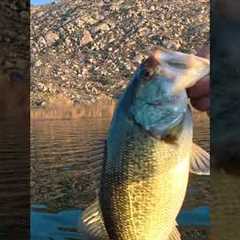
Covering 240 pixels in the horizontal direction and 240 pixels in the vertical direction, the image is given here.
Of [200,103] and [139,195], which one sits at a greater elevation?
[200,103]

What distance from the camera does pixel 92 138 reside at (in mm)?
3010

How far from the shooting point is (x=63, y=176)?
3.19 meters

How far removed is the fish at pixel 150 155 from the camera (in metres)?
1.86

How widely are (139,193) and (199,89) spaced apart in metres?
0.35

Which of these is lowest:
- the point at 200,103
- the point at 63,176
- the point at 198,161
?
the point at 63,176

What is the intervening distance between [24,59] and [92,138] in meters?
0.74

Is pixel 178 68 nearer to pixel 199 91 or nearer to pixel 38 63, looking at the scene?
pixel 199 91

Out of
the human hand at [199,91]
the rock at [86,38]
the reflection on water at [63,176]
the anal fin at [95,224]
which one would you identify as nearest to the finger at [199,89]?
the human hand at [199,91]

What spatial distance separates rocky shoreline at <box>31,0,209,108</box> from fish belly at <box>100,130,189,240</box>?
100 centimetres

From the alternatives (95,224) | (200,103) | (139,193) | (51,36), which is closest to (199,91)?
(200,103)

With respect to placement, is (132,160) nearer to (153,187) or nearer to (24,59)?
(153,187)

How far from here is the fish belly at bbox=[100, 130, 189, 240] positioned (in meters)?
2.00

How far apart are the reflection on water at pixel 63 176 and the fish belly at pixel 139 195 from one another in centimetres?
82

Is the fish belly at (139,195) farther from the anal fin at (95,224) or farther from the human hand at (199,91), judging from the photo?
the human hand at (199,91)
